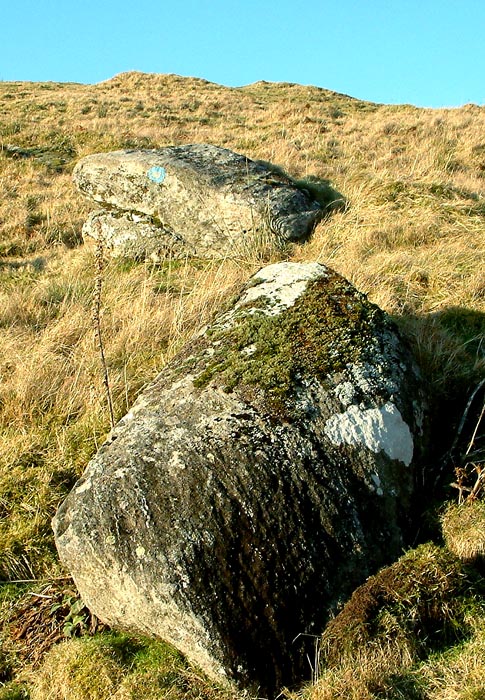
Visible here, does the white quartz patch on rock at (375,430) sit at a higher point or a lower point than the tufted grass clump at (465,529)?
higher

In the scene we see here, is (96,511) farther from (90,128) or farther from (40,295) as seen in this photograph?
(90,128)

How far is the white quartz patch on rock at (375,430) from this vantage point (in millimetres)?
3256

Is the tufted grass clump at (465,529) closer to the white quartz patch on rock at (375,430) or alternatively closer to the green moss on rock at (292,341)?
the white quartz patch on rock at (375,430)

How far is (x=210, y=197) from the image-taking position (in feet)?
24.7

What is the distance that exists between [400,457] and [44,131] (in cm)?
1686

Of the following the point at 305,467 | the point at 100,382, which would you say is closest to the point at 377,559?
the point at 305,467

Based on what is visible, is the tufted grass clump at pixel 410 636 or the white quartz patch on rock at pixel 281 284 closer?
the tufted grass clump at pixel 410 636

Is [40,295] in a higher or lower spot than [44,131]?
lower

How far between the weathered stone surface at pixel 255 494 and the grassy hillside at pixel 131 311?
0.28m

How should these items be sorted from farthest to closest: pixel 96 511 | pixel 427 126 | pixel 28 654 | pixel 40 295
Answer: pixel 427 126, pixel 40 295, pixel 28 654, pixel 96 511

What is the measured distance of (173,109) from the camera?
2406 centimetres

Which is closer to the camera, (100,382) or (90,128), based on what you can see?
(100,382)

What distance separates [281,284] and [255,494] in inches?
62.4

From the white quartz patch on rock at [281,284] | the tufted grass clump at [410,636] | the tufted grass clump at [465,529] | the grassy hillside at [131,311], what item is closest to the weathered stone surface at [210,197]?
the grassy hillside at [131,311]
